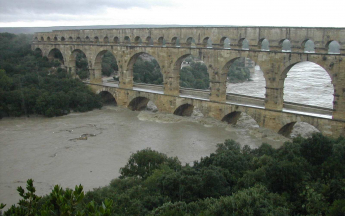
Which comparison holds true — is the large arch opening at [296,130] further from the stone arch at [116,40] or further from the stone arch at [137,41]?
the stone arch at [116,40]

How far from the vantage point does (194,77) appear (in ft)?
116

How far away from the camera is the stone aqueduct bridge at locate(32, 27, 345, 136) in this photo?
15109 mm

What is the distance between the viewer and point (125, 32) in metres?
24.2

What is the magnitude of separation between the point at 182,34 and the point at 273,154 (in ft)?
36.1

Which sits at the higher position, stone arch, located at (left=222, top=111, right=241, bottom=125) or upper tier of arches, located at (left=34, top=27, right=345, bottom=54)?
upper tier of arches, located at (left=34, top=27, right=345, bottom=54)

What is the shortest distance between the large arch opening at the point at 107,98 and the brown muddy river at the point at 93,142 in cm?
285

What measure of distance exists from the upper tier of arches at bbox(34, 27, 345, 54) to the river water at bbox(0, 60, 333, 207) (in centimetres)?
414

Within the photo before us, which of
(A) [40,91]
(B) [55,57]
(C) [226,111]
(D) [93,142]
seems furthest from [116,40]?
(C) [226,111]

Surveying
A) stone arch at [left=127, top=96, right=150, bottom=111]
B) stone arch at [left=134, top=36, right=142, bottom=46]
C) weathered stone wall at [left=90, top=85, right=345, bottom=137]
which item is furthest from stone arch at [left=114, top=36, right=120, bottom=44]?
stone arch at [left=127, top=96, right=150, bottom=111]

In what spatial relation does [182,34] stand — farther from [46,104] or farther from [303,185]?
[303,185]

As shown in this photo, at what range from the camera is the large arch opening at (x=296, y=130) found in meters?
16.8

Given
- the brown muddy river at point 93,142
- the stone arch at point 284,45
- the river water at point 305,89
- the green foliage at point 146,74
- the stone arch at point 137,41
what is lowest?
the brown muddy river at point 93,142

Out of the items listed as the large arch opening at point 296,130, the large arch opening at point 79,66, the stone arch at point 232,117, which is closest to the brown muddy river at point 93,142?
the stone arch at point 232,117

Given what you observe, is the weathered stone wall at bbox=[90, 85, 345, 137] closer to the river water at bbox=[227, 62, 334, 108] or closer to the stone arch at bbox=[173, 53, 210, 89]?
the river water at bbox=[227, 62, 334, 108]
